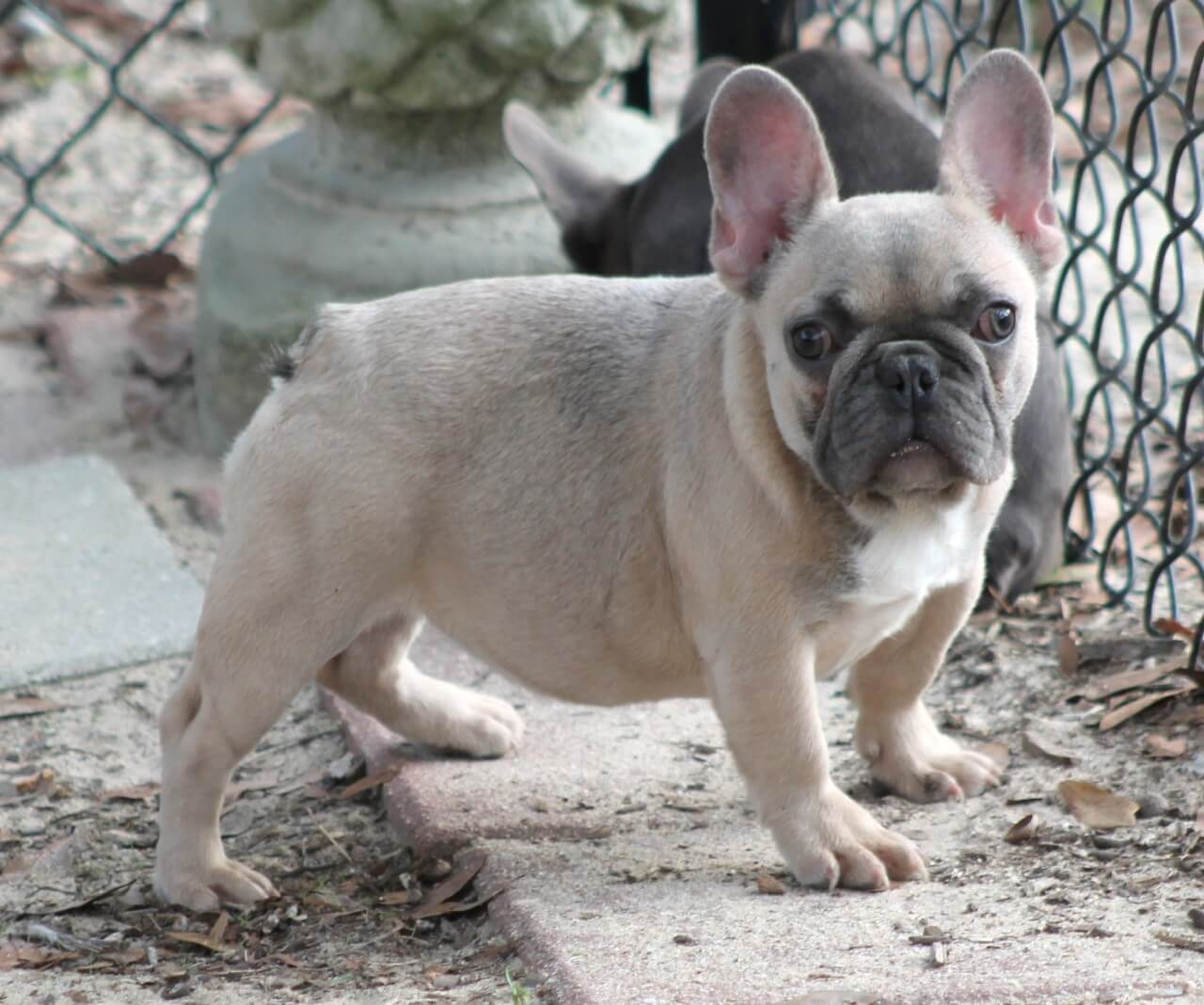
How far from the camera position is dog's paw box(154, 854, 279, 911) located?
3818 millimetres

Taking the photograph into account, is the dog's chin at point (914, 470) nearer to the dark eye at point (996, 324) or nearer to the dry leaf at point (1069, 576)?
the dark eye at point (996, 324)

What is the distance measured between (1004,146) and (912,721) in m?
1.31

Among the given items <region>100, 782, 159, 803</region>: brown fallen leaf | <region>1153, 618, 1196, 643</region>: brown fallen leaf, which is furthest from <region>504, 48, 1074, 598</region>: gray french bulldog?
<region>100, 782, 159, 803</region>: brown fallen leaf

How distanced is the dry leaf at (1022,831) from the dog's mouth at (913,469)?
0.88 meters

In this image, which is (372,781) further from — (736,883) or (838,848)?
(838,848)

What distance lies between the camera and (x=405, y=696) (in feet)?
14.1

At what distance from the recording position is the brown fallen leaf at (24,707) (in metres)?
4.71

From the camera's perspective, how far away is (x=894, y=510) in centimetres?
343

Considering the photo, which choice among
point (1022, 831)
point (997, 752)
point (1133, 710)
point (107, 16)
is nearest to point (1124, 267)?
point (1133, 710)

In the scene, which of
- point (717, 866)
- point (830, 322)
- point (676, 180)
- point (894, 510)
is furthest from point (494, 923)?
point (676, 180)

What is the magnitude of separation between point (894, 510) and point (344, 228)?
3005mm

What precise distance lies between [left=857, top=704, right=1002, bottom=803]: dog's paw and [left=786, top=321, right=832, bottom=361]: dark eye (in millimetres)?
1086

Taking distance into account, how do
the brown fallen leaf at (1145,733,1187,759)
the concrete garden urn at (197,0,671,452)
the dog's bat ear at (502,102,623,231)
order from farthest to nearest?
the concrete garden urn at (197,0,671,452) < the dog's bat ear at (502,102,623,231) < the brown fallen leaf at (1145,733,1187,759)

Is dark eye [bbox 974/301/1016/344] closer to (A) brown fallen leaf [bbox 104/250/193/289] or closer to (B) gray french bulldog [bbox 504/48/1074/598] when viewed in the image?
(B) gray french bulldog [bbox 504/48/1074/598]
